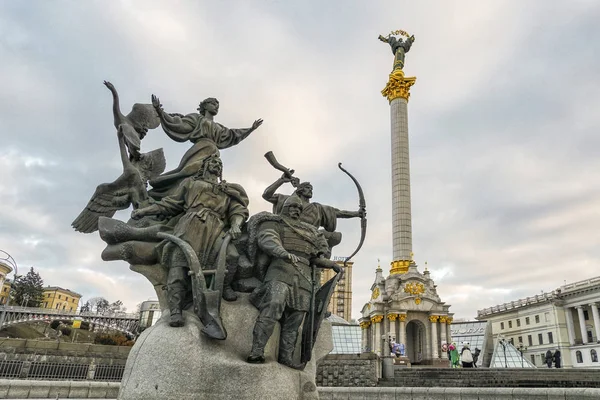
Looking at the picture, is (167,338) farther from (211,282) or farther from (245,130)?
(245,130)

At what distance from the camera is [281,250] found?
15.7 feet

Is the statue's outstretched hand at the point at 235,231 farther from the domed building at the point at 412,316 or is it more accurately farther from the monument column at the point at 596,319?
the monument column at the point at 596,319

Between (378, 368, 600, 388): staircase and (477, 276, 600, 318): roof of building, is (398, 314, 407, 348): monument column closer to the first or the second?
(378, 368, 600, 388): staircase

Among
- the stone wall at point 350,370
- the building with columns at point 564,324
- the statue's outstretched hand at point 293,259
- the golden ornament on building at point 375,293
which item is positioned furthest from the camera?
the building with columns at point 564,324

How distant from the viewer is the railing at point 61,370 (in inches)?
518

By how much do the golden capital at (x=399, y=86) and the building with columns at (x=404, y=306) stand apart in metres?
6.44

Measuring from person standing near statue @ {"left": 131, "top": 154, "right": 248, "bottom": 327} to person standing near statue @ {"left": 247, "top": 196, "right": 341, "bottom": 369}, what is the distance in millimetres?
337

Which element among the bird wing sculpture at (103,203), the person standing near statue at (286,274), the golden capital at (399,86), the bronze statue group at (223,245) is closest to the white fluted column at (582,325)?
the golden capital at (399,86)

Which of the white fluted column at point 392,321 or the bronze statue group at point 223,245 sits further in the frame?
the white fluted column at point 392,321

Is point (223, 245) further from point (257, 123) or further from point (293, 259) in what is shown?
point (257, 123)

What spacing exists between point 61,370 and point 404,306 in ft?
75.5

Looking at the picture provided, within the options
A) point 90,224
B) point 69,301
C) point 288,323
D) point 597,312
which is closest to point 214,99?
point 90,224

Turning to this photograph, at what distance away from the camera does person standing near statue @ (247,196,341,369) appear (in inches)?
181

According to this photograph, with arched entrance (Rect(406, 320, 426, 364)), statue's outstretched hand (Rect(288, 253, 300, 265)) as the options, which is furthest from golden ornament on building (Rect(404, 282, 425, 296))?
statue's outstretched hand (Rect(288, 253, 300, 265))
